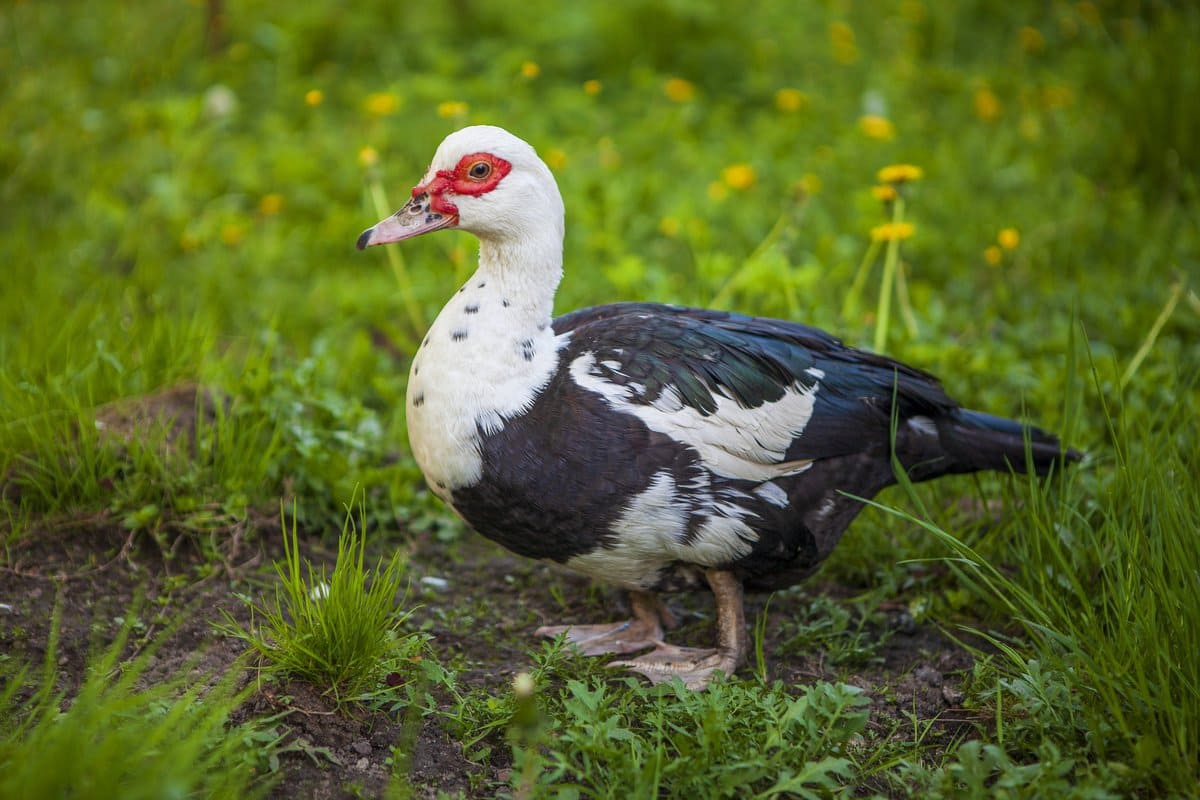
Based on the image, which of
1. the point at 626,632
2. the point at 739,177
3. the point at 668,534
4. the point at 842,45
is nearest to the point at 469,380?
the point at 668,534

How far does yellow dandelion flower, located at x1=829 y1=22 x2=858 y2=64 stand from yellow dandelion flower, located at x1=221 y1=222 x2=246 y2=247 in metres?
3.57

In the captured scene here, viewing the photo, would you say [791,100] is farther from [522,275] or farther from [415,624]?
[415,624]

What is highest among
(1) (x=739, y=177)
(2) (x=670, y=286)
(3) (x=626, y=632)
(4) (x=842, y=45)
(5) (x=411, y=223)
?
(4) (x=842, y=45)

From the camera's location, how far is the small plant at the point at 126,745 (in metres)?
1.95

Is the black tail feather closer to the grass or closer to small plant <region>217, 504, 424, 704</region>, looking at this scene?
the grass

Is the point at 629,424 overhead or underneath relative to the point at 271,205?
underneath

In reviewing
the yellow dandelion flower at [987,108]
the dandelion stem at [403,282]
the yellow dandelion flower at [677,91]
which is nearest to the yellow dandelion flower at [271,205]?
the dandelion stem at [403,282]

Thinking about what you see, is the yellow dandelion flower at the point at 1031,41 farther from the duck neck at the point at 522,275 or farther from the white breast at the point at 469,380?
the white breast at the point at 469,380

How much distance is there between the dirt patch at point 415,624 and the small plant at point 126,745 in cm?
13

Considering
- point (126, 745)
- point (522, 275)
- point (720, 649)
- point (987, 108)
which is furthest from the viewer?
point (987, 108)

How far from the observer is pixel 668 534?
2.90 meters

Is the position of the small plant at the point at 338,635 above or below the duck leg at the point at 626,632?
above

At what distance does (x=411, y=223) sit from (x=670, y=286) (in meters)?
1.73

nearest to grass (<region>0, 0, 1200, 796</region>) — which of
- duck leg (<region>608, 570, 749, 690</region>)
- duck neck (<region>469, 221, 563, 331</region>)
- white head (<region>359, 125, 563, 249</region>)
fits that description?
duck leg (<region>608, 570, 749, 690</region>)
